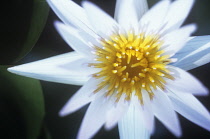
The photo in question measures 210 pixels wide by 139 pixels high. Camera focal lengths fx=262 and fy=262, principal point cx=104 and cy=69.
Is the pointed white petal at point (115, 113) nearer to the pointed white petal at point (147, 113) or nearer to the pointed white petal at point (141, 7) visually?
the pointed white petal at point (147, 113)

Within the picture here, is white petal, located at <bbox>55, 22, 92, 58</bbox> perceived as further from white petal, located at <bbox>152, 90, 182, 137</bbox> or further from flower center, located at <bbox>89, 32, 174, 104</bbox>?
white petal, located at <bbox>152, 90, 182, 137</bbox>

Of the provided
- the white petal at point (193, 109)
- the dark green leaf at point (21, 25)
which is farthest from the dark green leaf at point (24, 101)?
the white petal at point (193, 109)

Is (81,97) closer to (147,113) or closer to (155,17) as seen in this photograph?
(147,113)

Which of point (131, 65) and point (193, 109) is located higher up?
point (131, 65)

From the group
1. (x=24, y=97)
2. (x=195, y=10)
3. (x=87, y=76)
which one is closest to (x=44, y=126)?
(x=24, y=97)

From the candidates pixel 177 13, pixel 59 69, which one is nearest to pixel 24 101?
pixel 59 69

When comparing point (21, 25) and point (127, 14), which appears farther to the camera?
point (21, 25)
